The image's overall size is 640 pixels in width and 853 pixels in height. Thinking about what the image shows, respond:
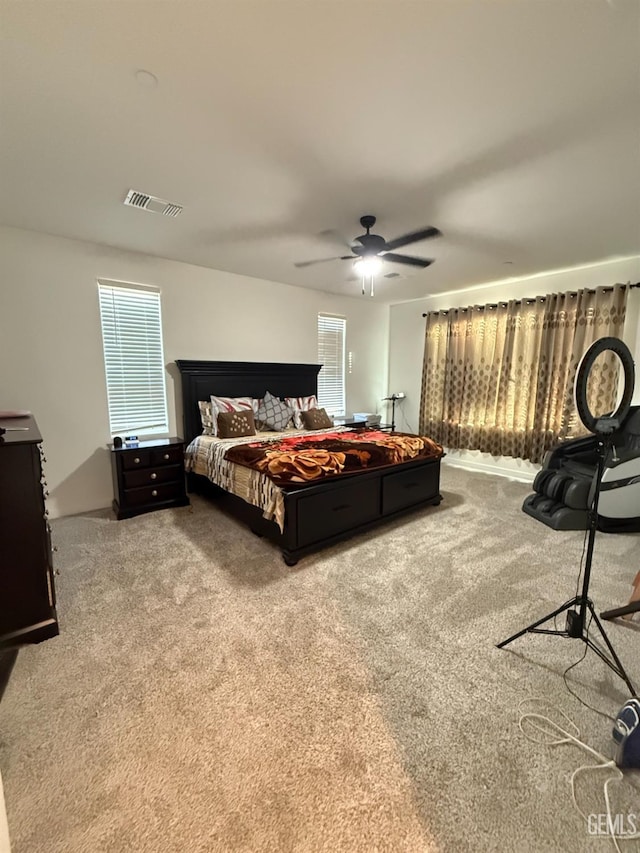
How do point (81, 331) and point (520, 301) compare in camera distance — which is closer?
point (81, 331)

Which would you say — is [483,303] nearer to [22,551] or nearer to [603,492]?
[603,492]

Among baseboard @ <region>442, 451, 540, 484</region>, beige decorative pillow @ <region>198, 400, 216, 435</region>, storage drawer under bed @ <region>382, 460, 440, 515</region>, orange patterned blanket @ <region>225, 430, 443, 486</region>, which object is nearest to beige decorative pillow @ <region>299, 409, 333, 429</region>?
orange patterned blanket @ <region>225, 430, 443, 486</region>

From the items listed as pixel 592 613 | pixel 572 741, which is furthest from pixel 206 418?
pixel 572 741

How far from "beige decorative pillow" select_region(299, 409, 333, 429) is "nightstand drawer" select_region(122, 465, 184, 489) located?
5.25 ft

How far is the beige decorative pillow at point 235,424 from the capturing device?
3.86m

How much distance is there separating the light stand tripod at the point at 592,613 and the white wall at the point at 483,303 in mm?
3112

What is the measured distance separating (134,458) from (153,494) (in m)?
0.41

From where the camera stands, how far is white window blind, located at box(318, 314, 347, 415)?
5.38 metres

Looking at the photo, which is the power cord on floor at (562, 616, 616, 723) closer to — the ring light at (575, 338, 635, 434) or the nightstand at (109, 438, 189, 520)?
the ring light at (575, 338, 635, 434)

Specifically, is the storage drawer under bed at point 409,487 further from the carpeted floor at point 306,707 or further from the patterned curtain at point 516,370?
the patterned curtain at point 516,370

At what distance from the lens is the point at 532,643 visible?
1.81 metres

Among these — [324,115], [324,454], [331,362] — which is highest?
[324,115]

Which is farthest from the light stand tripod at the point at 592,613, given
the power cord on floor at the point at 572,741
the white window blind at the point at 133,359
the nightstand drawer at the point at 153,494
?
the white window blind at the point at 133,359

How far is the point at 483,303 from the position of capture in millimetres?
4926
